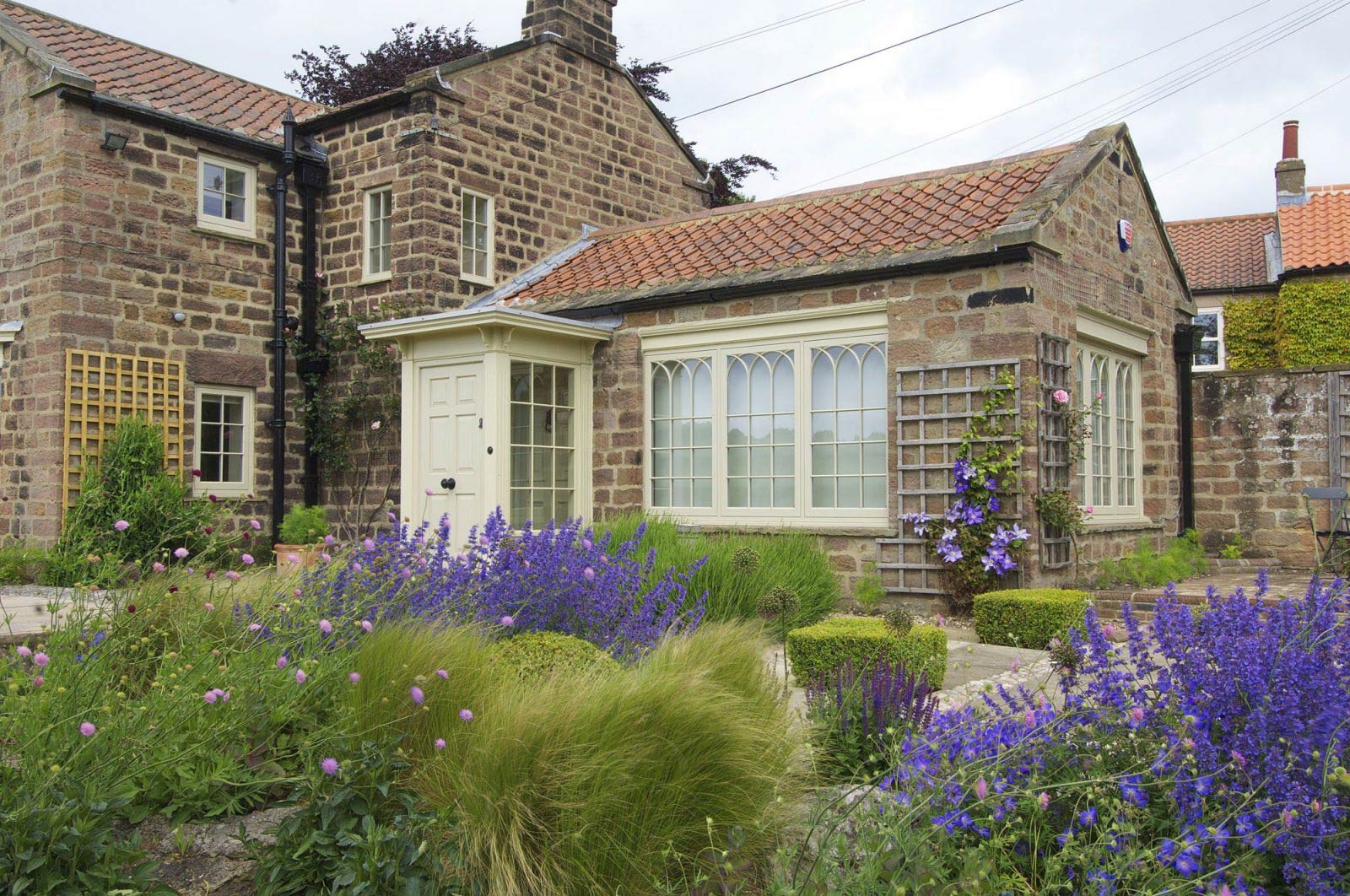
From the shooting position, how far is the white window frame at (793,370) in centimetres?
964

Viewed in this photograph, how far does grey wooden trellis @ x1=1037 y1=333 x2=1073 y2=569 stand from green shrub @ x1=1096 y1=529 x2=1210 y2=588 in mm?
822

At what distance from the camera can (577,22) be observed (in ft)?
47.8

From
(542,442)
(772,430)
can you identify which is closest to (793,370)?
(772,430)

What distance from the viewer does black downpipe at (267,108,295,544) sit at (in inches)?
511

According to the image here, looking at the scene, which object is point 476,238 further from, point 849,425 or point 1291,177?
point 1291,177

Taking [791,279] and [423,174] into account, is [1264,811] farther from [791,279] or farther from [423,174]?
[423,174]

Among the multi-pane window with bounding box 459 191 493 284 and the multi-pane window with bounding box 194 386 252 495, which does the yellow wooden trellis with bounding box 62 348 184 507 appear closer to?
the multi-pane window with bounding box 194 386 252 495

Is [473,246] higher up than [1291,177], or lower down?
lower down

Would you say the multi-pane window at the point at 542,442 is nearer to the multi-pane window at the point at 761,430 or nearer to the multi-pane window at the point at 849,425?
the multi-pane window at the point at 761,430

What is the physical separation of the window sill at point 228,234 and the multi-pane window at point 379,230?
3.95ft

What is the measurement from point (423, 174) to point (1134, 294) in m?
7.71

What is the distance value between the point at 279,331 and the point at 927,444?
7.82 m

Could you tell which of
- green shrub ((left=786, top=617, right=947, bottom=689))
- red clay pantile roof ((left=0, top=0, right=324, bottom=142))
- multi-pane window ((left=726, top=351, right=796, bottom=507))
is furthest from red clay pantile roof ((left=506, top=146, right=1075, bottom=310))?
green shrub ((left=786, top=617, right=947, bottom=689))

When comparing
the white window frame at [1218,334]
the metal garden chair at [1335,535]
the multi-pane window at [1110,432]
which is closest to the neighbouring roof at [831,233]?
the multi-pane window at [1110,432]
